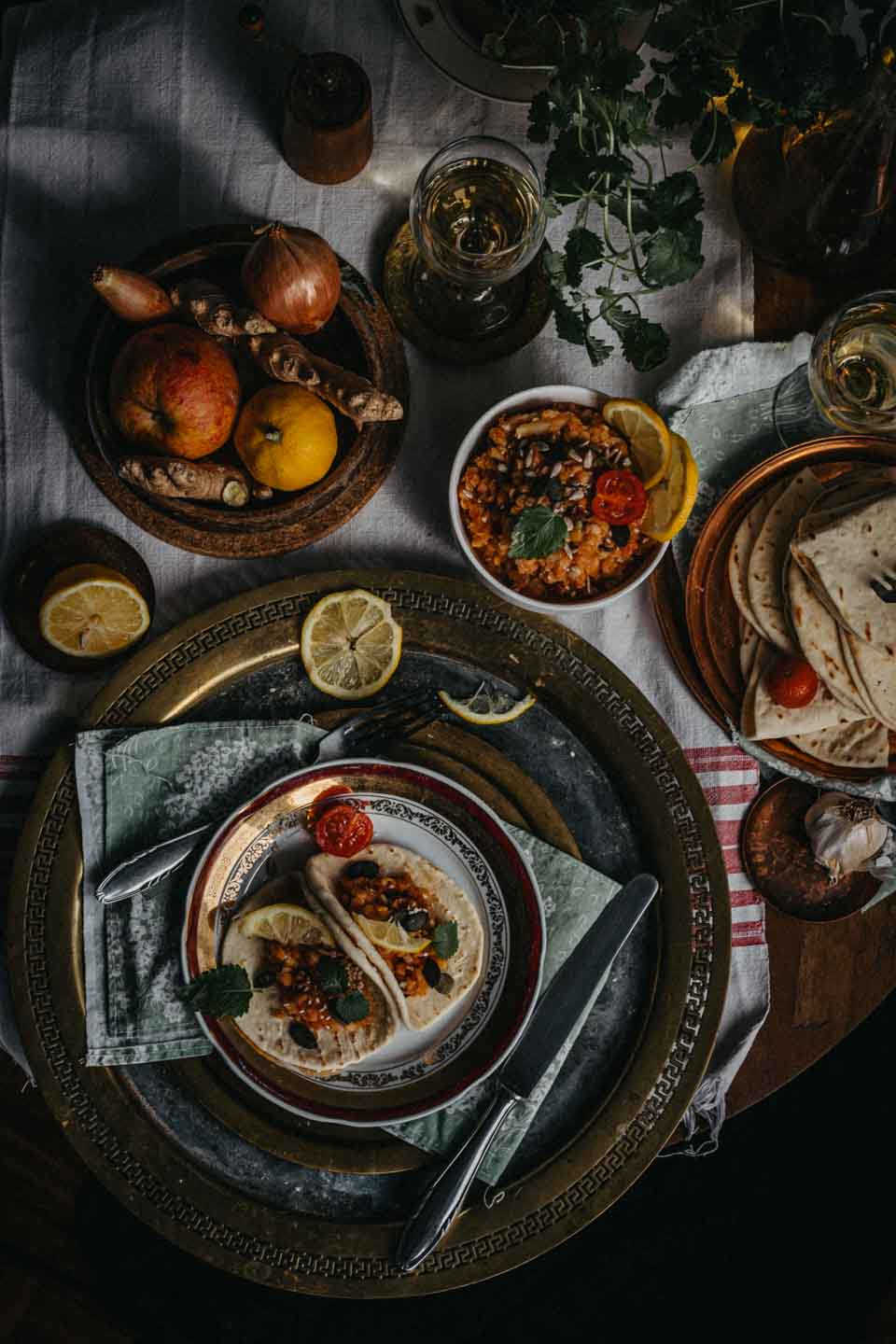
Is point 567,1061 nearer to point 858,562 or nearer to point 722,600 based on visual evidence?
point 722,600

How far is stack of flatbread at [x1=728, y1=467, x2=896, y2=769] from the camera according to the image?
1.77 meters

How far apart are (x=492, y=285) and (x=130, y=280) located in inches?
24.7

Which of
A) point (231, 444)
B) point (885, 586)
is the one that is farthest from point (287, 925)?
point (885, 586)

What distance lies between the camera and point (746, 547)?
1861 millimetres

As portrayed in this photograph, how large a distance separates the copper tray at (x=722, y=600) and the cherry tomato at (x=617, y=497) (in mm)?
203

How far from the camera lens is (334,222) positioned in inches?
76.0

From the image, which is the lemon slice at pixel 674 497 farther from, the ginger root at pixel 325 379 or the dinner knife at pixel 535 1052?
the dinner knife at pixel 535 1052

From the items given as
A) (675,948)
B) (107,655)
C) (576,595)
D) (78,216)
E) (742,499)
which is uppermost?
(78,216)

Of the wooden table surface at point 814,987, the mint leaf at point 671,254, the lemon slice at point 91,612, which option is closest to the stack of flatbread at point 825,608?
the wooden table surface at point 814,987

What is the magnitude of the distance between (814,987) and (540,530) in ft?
3.36

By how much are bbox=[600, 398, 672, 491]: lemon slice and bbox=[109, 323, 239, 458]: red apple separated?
26.6 inches

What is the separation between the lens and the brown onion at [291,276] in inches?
66.5

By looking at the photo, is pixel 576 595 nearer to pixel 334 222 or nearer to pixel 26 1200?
pixel 334 222

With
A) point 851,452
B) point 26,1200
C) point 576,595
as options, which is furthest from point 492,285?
point 26,1200
